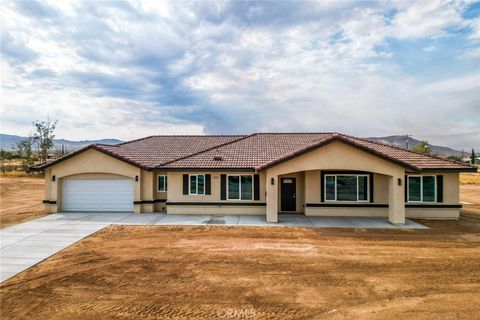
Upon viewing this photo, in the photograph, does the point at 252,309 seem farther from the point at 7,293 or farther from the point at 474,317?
the point at 7,293

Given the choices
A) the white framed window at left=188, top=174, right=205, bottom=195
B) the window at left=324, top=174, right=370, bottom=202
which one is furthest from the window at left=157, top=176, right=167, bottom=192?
the window at left=324, top=174, right=370, bottom=202

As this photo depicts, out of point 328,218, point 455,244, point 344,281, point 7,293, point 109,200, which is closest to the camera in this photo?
point 7,293

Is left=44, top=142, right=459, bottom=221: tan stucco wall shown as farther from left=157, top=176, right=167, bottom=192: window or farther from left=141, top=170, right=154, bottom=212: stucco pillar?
left=157, top=176, right=167, bottom=192: window

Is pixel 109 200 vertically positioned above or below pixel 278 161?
below

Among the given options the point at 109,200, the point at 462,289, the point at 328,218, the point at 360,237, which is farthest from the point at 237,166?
the point at 462,289

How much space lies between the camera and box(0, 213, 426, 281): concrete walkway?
9836 mm

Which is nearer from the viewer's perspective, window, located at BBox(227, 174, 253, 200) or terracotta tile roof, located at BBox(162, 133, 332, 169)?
terracotta tile roof, located at BBox(162, 133, 332, 169)

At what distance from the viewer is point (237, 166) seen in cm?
1596

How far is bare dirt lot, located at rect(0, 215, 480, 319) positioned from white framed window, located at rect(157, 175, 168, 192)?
5733mm

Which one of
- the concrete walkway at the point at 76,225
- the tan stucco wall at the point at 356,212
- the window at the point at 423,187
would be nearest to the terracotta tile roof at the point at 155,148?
the concrete walkway at the point at 76,225

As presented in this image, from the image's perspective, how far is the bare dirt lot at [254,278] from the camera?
6316 millimetres

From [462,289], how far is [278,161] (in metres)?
8.78

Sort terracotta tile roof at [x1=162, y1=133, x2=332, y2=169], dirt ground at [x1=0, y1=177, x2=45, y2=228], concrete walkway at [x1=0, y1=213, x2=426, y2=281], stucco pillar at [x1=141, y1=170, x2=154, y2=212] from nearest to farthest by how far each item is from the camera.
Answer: concrete walkway at [x1=0, y1=213, x2=426, y2=281], dirt ground at [x1=0, y1=177, x2=45, y2=228], terracotta tile roof at [x1=162, y1=133, x2=332, y2=169], stucco pillar at [x1=141, y1=170, x2=154, y2=212]

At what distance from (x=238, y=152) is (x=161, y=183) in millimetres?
5553
